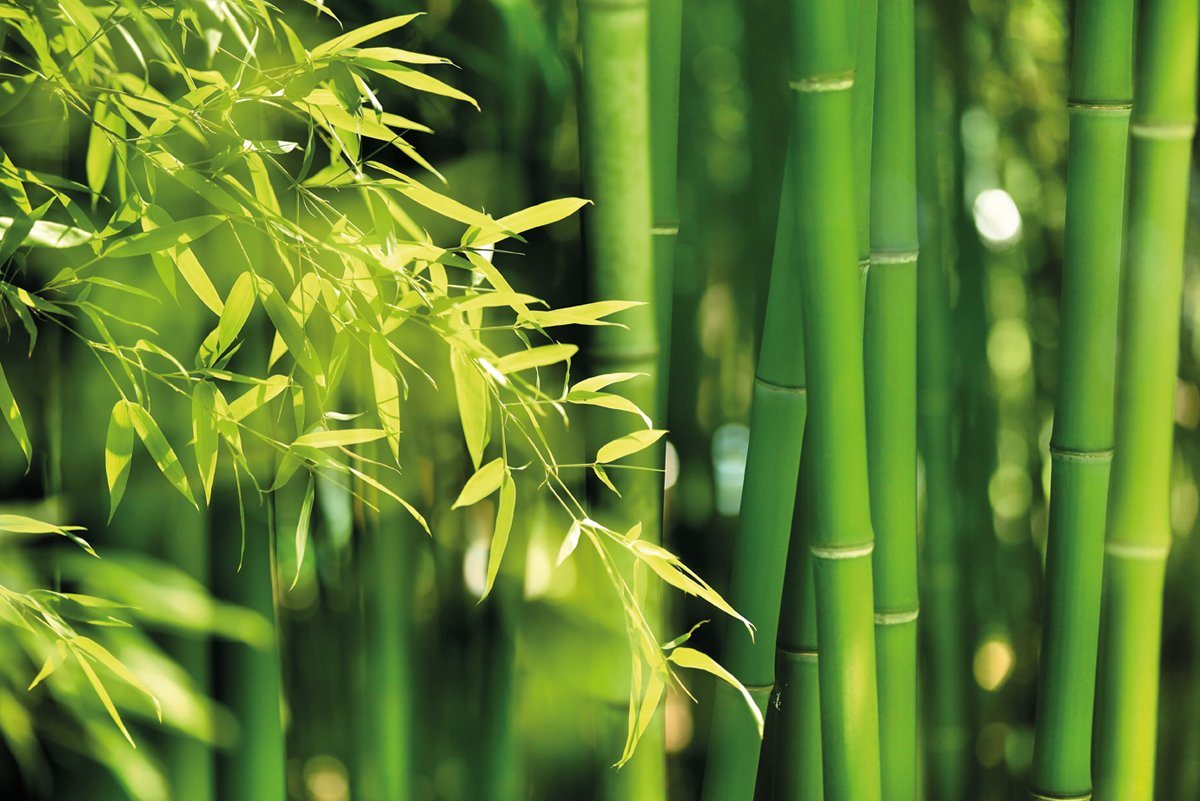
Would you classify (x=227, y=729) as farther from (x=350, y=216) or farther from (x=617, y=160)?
(x=617, y=160)

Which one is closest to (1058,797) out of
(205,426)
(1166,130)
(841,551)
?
(841,551)

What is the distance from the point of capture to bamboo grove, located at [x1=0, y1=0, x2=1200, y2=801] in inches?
32.1

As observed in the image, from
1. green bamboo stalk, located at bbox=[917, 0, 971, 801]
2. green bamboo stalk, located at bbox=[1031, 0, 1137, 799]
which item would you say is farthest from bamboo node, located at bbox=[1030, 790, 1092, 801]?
green bamboo stalk, located at bbox=[917, 0, 971, 801]

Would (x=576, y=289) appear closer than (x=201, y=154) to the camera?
No

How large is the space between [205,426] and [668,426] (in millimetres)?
504

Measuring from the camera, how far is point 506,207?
0.96 metres

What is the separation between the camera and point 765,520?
88cm

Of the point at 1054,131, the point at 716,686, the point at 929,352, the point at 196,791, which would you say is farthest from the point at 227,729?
the point at 1054,131

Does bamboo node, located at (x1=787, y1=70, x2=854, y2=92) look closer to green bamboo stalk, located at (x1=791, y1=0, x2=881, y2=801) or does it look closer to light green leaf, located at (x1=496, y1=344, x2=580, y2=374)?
green bamboo stalk, located at (x1=791, y1=0, x2=881, y2=801)

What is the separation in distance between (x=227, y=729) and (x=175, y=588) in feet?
0.45

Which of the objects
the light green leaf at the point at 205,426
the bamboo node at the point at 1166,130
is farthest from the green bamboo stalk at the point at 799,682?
the light green leaf at the point at 205,426

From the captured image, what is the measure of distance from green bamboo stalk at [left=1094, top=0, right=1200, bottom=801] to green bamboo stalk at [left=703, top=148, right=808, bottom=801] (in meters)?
0.29

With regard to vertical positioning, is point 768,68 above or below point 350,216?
above

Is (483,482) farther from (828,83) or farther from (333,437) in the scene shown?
(828,83)
